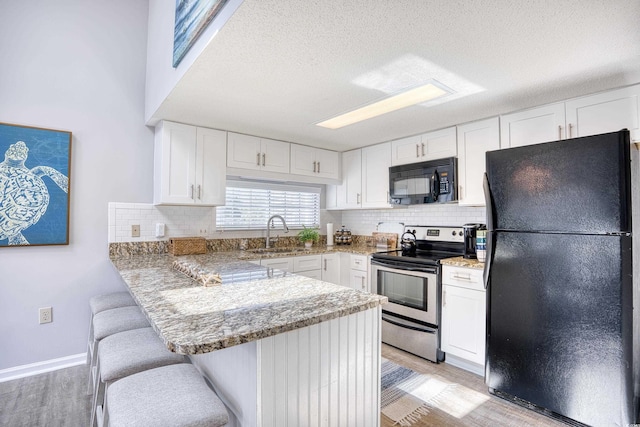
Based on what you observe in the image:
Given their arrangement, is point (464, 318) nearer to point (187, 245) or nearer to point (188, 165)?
point (187, 245)

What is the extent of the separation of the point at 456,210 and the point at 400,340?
1370mm

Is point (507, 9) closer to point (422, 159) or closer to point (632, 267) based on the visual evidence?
point (632, 267)

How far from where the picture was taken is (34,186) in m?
2.42

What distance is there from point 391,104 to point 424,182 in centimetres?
97

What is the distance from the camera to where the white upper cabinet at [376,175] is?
3445mm

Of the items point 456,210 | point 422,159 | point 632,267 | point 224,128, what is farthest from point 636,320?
point 224,128

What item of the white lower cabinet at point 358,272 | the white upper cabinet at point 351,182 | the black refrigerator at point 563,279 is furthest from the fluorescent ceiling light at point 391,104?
the white lower cabinet at point 358,272

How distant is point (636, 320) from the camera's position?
169 centimetres

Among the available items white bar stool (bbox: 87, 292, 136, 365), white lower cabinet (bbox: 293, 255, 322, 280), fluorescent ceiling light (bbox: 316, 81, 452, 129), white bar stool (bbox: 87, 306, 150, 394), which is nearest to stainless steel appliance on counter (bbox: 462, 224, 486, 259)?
fluorescent ceiling light (bbox: 316, 81, 452, 129)

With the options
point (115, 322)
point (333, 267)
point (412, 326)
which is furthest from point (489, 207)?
point (115, 322)

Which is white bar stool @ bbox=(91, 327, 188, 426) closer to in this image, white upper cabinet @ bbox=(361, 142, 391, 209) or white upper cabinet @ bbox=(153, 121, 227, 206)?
white upper cabinet @ bbox=(153, 121, 227, 206)

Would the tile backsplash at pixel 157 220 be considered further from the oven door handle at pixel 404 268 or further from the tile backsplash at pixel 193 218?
the oven door handle at pixel 404 268

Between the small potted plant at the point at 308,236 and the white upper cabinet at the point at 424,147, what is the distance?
1244mm

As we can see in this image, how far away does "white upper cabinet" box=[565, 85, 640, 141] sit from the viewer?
77.3 inches
